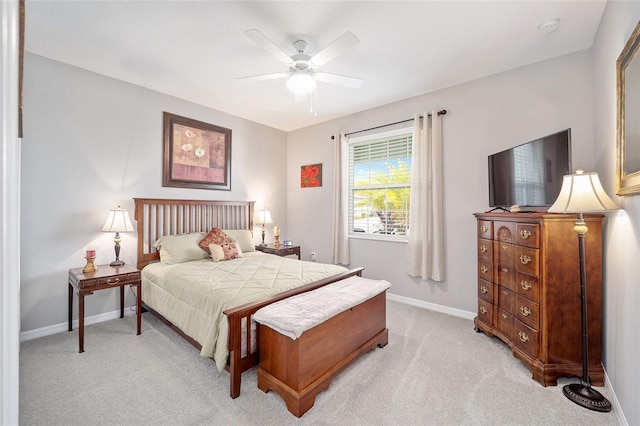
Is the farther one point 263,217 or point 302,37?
point 263,217

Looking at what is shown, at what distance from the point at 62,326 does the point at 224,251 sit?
5.44ft

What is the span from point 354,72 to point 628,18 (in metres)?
1.99

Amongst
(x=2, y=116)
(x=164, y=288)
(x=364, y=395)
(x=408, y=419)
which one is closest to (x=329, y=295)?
(x=364, y=395)

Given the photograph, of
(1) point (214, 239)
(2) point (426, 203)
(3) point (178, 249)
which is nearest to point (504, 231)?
(2) point (426, 203)

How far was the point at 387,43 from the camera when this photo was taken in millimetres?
2500

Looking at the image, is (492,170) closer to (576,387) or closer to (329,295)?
(576,387)

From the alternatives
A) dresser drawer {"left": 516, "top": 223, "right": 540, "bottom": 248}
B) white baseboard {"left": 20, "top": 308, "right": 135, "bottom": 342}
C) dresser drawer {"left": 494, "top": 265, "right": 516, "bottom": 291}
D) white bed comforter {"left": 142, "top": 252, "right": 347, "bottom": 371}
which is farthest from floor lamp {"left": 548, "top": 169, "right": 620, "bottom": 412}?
white baseboard {"left": 20, "top": 308, "right": 135, "bottom": 342}

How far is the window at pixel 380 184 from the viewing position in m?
3.87

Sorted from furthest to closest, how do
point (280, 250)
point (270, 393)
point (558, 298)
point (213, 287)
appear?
1. point (280, 250)
2. point (213, 287)
3. point (558, 298)
4. point (270, 393)

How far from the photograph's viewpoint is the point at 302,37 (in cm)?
242

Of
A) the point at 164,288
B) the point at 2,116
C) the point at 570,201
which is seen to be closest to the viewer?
the point at 2,116

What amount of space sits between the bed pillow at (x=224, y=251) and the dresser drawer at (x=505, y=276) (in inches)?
109

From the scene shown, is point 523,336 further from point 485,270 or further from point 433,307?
point 433,307

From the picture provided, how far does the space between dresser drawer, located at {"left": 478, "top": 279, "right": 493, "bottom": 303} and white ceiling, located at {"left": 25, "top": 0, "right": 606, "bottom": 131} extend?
2.14m
